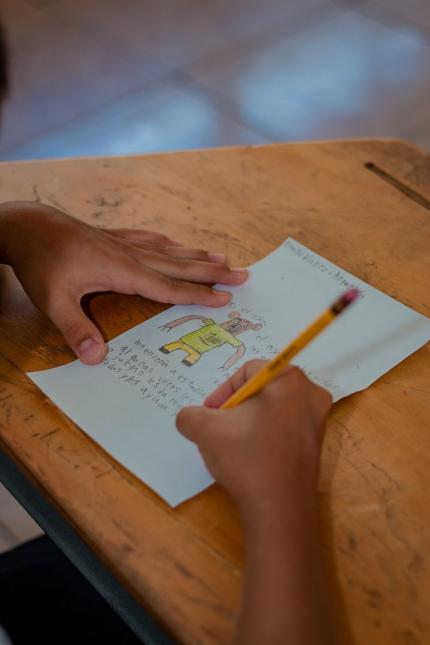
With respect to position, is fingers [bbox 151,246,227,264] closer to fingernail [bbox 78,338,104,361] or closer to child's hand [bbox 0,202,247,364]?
child's hand [bbox 0,202,247,364]

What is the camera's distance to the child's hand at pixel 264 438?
26.5 inches

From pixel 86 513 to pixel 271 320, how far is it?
30 centimetres

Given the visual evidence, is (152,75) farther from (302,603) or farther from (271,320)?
(302,603)

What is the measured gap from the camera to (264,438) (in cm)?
69

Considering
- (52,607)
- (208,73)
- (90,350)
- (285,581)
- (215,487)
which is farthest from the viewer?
(208,73)

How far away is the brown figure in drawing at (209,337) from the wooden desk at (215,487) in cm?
6

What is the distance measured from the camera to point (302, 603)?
61 centimetres

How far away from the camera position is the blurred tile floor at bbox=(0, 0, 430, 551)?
240 centimetres

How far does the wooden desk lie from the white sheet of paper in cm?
2

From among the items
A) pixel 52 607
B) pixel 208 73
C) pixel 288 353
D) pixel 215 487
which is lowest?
pixel 52 607

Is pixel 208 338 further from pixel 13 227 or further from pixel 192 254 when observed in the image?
pixel 13 227

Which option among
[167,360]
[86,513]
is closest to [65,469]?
[86,513]

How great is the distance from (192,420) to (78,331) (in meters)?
0.18

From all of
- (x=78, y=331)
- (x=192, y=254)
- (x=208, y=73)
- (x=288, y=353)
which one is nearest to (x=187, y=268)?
(x=192, y=254)
